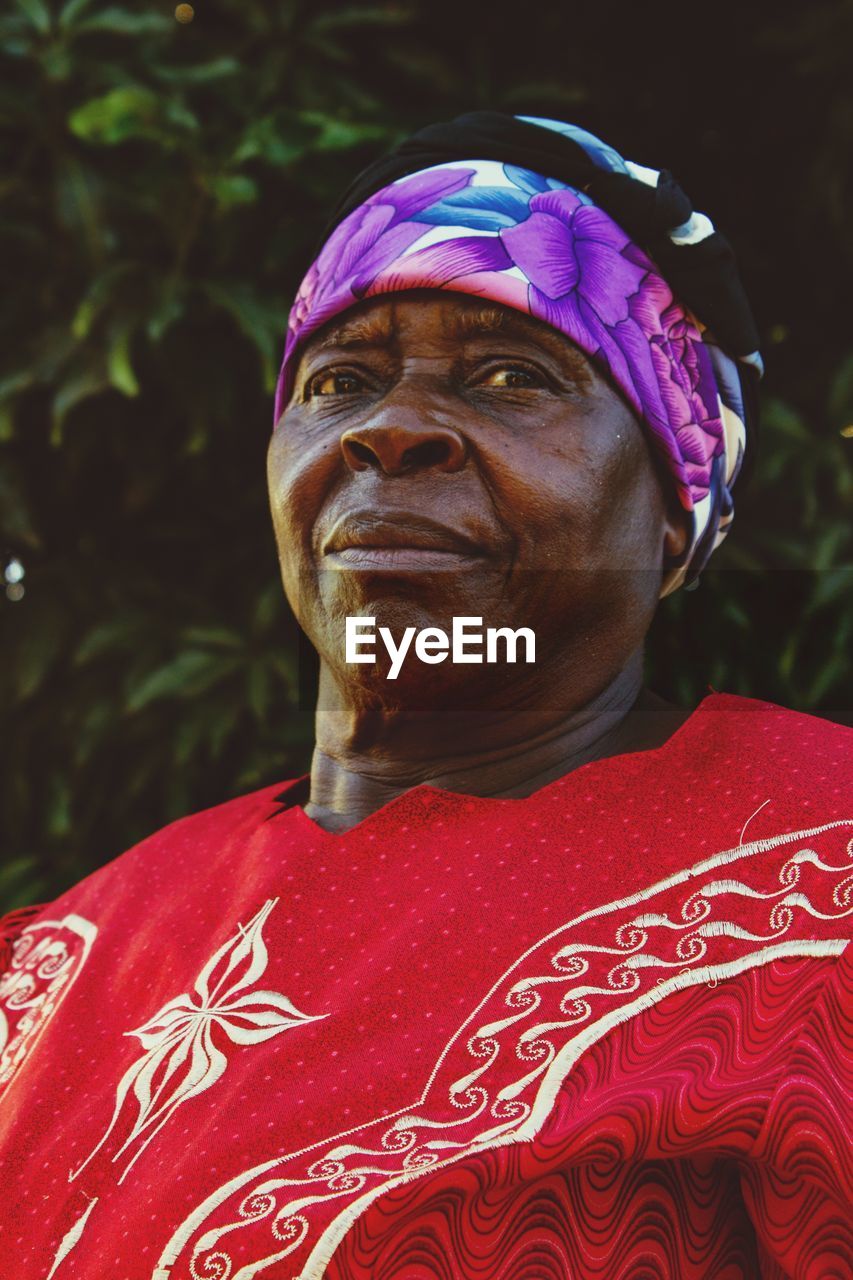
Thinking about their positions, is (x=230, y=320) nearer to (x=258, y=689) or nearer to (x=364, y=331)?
(x=258, y=689)

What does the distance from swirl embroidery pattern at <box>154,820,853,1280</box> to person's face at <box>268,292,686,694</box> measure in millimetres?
358

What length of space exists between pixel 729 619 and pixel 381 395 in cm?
108

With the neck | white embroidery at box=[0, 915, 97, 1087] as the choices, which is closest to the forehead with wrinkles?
the neck

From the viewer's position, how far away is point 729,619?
2602 millimetres

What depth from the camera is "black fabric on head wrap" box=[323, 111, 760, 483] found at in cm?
179

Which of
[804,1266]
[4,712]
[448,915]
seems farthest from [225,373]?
[804,1266]

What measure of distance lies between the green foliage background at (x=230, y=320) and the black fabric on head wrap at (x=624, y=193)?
2.46 ft

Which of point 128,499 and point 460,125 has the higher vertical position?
point 460,125

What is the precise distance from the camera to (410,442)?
1.60 metres

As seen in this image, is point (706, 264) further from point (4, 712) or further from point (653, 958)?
point (4, 712)

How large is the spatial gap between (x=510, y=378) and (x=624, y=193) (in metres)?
0.30

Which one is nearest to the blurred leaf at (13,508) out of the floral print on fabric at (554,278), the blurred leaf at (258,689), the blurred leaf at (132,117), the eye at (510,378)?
the blurred leaf at (258,689)

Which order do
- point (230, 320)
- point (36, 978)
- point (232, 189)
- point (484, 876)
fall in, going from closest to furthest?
point (484, 876) < point (36, 978) < point (232, 189) < point (230, 320)

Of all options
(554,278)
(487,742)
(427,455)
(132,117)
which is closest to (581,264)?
(554,278)
